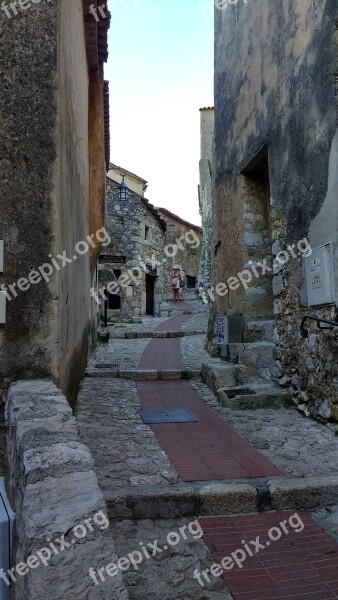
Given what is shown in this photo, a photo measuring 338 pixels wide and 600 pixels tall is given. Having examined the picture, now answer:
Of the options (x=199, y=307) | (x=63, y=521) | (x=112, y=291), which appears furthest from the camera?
(x=199, y=307)

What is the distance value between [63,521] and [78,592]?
180 millimetres

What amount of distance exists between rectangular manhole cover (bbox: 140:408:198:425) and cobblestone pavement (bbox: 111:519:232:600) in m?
1.69

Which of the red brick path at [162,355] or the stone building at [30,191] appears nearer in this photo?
the stone building at [30,191]

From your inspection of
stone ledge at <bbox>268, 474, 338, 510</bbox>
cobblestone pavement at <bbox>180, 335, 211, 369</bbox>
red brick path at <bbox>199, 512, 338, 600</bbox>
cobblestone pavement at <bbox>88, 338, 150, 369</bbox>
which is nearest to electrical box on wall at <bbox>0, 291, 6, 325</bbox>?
red brick path at <bbox>199, 512, 338, 600</bbox>

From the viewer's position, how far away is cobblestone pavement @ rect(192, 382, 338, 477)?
9.65ft

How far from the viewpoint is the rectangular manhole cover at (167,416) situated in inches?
161

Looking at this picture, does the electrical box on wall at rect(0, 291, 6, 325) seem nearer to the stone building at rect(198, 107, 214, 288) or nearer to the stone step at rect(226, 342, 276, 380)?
the stone step at rect(226, 342, 276, 380)

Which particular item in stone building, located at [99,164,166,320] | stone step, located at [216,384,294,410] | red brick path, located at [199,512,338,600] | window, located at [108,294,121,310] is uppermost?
stone building, located at [99,164,166,320]

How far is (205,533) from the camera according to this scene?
2.26m

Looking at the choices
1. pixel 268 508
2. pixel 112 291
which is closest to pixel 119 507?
pixel 268 508

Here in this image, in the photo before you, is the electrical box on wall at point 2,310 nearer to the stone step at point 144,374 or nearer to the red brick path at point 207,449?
the red brick path at point 207,449

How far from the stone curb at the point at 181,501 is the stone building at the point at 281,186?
1.59 m

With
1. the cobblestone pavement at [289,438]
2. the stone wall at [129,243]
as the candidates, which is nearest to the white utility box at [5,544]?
the cobblestone pavement at [289,438]

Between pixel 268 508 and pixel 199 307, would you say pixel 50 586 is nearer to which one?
pixel 268 508
